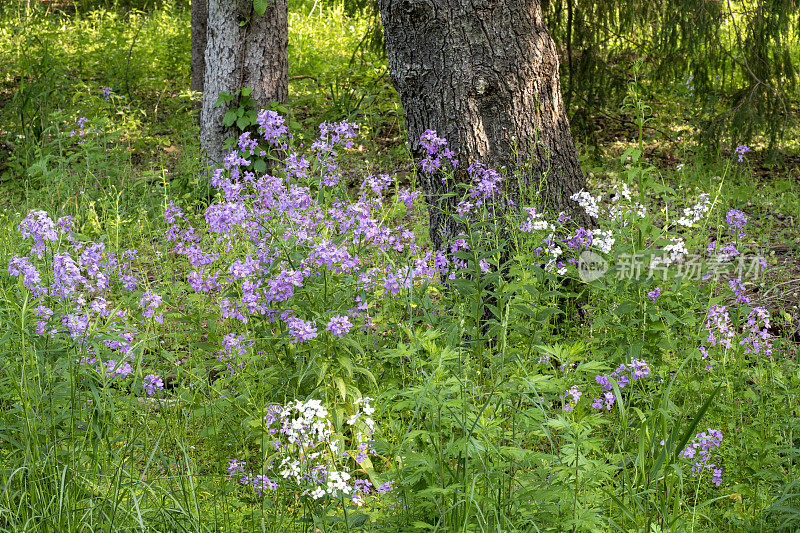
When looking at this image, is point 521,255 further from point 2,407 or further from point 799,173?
point 799,173

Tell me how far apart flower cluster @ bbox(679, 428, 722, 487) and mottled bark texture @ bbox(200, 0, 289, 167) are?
4655 mm

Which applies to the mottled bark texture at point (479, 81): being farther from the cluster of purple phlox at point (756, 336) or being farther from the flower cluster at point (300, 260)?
the cluster of purple phlox at point (756, 336)

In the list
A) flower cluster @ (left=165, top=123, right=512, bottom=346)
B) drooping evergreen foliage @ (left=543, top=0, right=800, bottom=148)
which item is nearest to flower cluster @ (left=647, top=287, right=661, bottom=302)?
flower cluster @ (left=165, top=123, right=512, bottom=346)

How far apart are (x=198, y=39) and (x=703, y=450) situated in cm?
732

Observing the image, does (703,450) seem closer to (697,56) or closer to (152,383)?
(152,383)

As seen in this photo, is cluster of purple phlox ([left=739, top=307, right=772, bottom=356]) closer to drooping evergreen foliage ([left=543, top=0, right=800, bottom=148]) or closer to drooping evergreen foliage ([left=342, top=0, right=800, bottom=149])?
drooping evergreen foliage ([left=342, top=0, right=800, bottom=149])

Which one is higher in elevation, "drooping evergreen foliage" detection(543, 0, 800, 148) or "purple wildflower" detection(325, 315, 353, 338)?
"drooping evergreen foliage" detection(543, 0, 800, 148)

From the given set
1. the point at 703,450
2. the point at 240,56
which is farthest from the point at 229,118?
the point at 703,450

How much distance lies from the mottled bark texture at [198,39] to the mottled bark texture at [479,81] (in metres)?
4.97

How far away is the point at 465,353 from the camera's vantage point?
2555 millimetres

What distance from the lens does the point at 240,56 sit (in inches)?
242

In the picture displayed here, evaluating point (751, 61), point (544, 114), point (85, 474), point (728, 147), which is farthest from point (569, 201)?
point (728, 147)

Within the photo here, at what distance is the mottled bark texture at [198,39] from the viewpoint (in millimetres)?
8062

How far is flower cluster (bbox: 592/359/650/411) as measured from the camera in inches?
100
